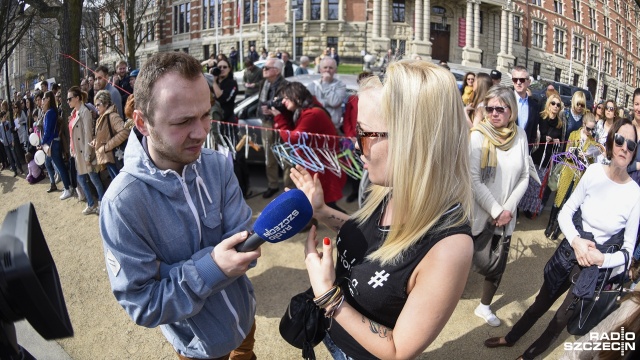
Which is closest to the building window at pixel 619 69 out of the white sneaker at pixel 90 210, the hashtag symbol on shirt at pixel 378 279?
the hashtag symbol on shirt at pixel 378 279

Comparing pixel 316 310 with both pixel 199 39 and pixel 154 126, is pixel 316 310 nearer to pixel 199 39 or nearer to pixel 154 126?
pixel 154 126

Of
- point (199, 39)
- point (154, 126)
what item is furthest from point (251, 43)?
point (154, 126)

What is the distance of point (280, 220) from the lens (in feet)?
4.65

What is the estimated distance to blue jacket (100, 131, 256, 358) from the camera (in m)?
1.54

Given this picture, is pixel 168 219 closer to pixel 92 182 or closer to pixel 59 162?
pixel 92 182

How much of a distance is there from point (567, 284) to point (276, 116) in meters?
3.75

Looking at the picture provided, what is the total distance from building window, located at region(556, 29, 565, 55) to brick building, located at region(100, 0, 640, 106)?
0.06 ft

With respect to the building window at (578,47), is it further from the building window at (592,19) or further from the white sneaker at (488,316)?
the white sneaker at (488,316)

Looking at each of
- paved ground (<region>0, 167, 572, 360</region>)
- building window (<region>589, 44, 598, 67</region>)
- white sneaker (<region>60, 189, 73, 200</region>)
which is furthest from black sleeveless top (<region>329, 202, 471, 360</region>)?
white sneaker (<region>60, 189, 73, 200</region>)

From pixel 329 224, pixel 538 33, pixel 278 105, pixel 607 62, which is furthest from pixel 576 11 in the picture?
pixel 329 224

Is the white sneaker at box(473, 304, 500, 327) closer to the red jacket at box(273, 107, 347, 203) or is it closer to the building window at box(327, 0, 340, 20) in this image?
the red jacket at box(273, 107, 347, 203)

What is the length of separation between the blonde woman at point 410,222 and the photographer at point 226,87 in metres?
5.31

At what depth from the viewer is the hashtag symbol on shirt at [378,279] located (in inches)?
59.1

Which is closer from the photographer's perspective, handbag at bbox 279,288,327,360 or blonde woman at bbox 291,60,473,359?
blonde woman at bbox 291,60,473,359
